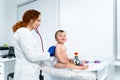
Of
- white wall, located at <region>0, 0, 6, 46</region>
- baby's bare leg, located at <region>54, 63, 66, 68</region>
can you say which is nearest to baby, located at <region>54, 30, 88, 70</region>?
baby's bare leg, located at <region>54, 63, 66, 68</region>

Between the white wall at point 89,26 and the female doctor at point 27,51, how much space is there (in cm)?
87

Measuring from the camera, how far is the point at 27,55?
1486mm

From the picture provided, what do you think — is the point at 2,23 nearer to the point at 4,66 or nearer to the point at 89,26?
the point at 4,66

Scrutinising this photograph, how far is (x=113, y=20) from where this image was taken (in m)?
2.07

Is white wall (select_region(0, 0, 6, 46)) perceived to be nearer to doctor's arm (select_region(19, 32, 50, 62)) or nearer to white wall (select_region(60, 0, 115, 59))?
white wall (select_region(60, 0, 115, 59))

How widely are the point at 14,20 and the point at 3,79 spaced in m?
1.15

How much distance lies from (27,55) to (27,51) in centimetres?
4

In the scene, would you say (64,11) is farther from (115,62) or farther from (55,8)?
(115,62)

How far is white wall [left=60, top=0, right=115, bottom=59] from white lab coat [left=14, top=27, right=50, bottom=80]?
2.84ft

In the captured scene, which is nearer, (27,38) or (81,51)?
→ (27,38)

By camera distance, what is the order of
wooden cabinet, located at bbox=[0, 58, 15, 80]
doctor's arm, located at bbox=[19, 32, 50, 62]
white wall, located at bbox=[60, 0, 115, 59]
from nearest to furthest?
1. doctor's arm, located at bbox=[19, 32, 50, 62]
2. white wall, located at bbox=[60, 0, 115, 59]
3. wooden cabinet, located at bbox=[0, 58, 15, 80]

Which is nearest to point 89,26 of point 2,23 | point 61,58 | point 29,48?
point 61,58

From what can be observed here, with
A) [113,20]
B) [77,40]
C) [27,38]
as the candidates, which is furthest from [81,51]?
[27,38]

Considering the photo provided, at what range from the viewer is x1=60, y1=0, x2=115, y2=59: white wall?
210 cm
